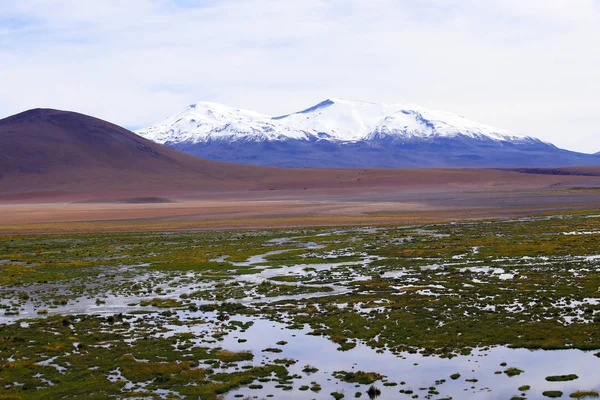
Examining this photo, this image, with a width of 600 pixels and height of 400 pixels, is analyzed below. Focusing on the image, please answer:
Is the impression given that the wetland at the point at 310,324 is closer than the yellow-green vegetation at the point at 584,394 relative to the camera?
No

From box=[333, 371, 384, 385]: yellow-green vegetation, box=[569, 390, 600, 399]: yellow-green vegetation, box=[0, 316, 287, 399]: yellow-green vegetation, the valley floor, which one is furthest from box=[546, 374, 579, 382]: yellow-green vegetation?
the valley floor

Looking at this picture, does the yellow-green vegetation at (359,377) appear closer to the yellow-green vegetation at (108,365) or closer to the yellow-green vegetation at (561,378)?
the yellow-green vegetation at (108,365)

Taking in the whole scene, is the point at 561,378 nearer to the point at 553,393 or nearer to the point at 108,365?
the point at 553,393

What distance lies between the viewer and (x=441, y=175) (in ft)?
644

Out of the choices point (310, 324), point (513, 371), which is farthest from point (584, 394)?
point (310, 324)

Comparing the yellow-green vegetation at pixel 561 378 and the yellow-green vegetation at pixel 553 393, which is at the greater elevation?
Result: the yellow-green vegetation at pixel 561 378

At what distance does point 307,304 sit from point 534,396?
1425 centimetres

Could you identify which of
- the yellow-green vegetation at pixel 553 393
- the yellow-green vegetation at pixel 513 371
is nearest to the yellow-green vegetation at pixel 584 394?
the yellow-green vegetation at pixel 553 393

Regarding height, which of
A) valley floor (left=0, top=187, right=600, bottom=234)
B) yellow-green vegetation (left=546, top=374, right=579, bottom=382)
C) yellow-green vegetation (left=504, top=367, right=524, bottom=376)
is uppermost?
valley floor (left=0, top=187, right=600, bottom=234)

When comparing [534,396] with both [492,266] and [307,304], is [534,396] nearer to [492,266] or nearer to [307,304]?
[307,304]

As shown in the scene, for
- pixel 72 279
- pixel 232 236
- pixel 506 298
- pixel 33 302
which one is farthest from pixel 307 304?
pixel 232 236

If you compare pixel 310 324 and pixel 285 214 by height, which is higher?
A: pixel 285 214

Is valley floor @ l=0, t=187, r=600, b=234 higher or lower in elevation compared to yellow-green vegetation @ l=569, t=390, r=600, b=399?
higher

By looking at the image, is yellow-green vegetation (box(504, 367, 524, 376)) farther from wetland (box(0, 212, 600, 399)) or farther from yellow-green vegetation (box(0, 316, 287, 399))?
yellow-green vegetation (box(0, 316, 287, 399))
